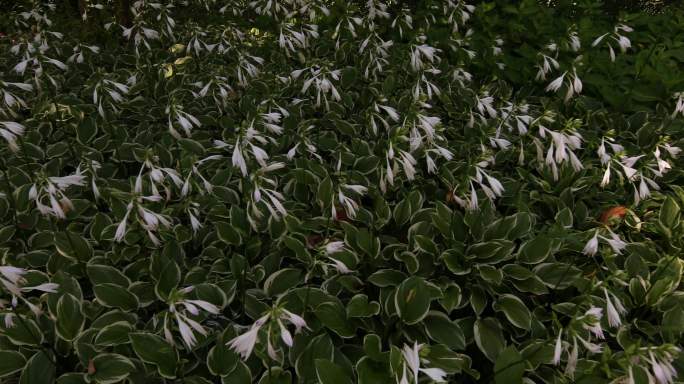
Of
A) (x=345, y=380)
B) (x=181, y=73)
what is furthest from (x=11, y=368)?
(x=181, y=73)

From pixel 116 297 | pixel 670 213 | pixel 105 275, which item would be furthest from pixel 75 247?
pixel 670 213

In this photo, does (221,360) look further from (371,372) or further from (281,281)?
(371,372)

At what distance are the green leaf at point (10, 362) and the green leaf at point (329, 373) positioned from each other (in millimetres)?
1484

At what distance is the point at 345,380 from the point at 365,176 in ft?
5.71

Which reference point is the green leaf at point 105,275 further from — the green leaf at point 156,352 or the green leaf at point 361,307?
the green leaf at point 361,307

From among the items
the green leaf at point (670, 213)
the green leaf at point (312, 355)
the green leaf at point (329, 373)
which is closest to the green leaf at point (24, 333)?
the green leaf at point (312, 355)

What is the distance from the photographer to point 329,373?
2312 mm

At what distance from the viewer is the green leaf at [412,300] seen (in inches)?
101

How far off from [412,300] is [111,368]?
59.8 inches

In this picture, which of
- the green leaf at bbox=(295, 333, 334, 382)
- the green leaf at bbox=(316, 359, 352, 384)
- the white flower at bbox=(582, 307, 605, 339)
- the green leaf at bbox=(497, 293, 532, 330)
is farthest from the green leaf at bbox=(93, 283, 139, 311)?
the white flower at bbox=(582, 307, 605, 339)

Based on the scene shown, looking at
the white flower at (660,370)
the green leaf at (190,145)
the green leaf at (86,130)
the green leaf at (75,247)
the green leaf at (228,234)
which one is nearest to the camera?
the white flower at (660,370)

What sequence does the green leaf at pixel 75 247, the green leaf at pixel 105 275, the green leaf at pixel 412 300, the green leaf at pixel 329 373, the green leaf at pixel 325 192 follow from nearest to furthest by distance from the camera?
the green leaf at pixel 329 373
the green leaf at pixel 412 300
the green leaf at pixel 105 275
the green leaf at pixel 75 247
the green leaf at pixel 325 192

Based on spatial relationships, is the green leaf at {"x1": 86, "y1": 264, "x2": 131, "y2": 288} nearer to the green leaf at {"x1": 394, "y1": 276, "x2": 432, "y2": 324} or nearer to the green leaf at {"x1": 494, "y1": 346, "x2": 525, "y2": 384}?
the green leaf at {"x1": 394, "y1": 276, "x2": 432, "y2": 324}

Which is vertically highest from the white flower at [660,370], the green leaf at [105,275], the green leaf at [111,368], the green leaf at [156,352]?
the white flower at [660,370]
